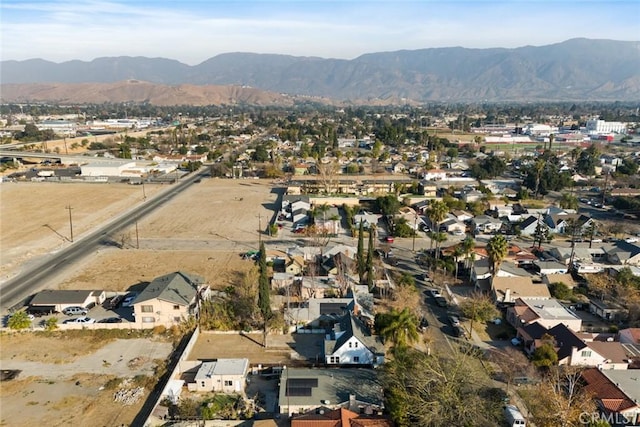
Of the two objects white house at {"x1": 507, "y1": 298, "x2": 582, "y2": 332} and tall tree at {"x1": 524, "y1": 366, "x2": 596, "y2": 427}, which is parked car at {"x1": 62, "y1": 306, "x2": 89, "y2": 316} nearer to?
tall tree at {"x1": 524, "y1": 366, "x2": 596, "y2": 427}

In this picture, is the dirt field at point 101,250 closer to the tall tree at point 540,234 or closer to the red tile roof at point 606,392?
the red tile roof at point 606,392

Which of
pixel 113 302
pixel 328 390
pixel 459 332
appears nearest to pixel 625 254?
pixel 459 332

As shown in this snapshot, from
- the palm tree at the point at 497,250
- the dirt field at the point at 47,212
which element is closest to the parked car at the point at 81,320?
the dirt field at the point at 47,212

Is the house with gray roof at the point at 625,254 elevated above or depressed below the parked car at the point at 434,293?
above

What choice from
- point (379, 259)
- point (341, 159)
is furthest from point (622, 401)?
point (341, 159)

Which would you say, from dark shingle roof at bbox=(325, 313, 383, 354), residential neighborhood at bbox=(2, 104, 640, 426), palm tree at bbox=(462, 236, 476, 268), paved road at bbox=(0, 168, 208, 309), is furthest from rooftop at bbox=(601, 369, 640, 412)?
paved road at bbox=(0, 168, 208, 309)

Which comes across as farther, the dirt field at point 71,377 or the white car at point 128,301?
the white car at point 128,301

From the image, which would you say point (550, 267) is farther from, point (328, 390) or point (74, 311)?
point (74, 311)
